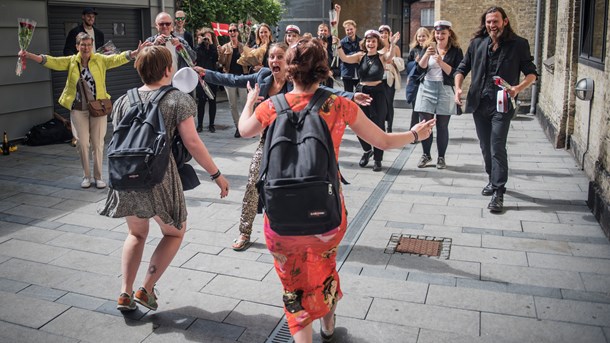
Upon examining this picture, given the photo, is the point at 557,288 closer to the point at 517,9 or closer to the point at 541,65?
the point at 541,65

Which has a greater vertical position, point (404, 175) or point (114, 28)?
point (114, 28)

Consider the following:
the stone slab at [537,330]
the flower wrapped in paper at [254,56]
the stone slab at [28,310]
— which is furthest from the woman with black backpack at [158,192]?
the flower wrapped in paper at [254,56]

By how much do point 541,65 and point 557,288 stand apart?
1120cm

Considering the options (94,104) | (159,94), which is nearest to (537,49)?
(94,104)

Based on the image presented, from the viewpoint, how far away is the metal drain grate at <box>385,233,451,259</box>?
17.6ft

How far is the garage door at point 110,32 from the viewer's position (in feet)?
37.4

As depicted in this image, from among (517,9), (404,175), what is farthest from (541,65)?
(404,175)

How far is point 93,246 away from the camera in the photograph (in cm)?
560

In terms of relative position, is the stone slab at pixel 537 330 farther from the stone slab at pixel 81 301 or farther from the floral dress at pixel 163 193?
the stone slab at pixel 81 301

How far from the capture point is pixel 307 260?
10.7 ft

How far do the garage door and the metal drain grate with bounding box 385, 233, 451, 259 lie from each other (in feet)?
26.3

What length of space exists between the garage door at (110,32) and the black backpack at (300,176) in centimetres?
935

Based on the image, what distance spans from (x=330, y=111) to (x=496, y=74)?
3949mm

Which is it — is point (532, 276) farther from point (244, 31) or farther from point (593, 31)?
point (244, 31)
